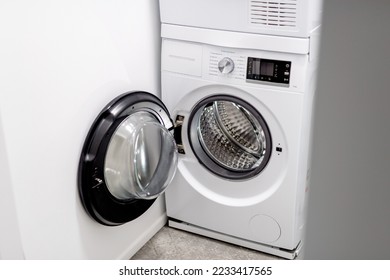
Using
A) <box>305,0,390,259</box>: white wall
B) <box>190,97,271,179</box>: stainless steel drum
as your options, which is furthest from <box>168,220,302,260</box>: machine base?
<box>305,0,390,259</box>: white wall

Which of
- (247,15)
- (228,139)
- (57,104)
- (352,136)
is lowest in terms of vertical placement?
(228,139)

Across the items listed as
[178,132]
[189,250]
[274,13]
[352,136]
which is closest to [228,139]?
[178,132]

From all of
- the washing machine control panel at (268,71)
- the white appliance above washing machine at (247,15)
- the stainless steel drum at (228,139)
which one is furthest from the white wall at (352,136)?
the stainless steel drum at (228,139)

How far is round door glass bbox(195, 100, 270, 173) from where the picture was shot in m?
2.06

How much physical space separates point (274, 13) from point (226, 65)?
0.27 m

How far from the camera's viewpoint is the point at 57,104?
1.52 metres

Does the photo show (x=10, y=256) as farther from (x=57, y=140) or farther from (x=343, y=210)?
(x=343, y=210)

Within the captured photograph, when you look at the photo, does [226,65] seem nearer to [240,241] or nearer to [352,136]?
[240,241]

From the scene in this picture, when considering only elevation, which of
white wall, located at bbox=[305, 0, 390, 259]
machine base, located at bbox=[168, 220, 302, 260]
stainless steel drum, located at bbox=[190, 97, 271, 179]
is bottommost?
machine base, located at bbox=[168, 220, 302, 260]

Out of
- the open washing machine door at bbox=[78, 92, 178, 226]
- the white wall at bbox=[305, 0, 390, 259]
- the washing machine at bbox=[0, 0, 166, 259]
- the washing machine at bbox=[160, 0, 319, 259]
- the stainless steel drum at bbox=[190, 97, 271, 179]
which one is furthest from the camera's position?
the stainless steel drum at bbox=[190, 97, 271, 179]

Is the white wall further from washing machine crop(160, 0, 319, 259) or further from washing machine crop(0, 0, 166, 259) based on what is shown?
washing machine crop(160, 0, 319, 259)

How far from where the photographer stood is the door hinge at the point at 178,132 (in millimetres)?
2055

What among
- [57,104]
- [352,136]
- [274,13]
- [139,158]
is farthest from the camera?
[139,158]
